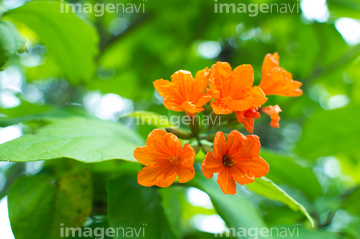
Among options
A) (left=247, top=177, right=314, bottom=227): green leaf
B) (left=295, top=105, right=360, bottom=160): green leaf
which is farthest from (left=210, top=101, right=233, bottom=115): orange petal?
(left=295, top=105, right=360, bottom=160): green leaf

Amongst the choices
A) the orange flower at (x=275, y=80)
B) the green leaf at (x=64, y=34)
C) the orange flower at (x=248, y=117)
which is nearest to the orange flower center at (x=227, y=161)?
the orange flower at (x=248, y=117)

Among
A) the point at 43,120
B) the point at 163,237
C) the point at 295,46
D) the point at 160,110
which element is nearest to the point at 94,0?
the point at 160,110

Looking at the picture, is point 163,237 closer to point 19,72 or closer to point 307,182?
point 307,182

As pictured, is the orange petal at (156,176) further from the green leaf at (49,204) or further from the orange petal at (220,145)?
the green leaf at (49,204)

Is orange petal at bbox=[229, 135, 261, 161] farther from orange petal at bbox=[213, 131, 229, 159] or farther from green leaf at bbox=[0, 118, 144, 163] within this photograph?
green leaf at bbox=[0, 118, 144, 163]

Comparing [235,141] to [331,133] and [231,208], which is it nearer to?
[231,208]

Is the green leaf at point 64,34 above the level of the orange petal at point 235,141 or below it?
above

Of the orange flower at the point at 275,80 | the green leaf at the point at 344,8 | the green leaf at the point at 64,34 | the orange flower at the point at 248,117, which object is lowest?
the orange flower at the point at 248,117
